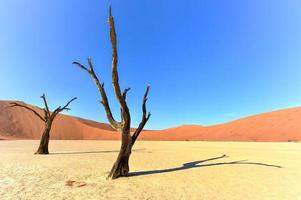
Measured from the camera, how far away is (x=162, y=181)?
7.63 metres

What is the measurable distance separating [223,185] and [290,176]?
357 centimetres

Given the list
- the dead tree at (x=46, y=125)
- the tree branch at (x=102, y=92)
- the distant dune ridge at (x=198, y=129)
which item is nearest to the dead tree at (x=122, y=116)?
the tree branch at (x=102, y=92)

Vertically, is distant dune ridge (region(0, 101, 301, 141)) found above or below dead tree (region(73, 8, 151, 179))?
above

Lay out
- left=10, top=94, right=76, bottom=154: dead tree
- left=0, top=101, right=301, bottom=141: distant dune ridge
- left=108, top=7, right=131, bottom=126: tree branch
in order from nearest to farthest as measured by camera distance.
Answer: left=108, top=7, right=131, bottom=126: tree branch < left=10, top=94, right=76, bottom=154: dead tree < left=0, top=101, right=301, bottom=141: distant dune ridge

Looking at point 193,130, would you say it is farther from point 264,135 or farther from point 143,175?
point 143,175

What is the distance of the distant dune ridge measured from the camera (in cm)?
3759

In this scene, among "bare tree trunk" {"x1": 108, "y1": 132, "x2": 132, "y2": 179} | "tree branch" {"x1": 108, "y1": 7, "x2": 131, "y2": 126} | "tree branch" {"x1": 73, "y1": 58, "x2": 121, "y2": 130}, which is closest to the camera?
"tree branch" {"x1": 108, "y1": 7, "x2": 131, "y2": 126}

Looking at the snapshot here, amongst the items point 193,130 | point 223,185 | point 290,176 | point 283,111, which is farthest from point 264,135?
point 223,185

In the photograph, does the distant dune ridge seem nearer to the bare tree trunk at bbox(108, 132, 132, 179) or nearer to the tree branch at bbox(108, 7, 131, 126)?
the bare tree trunk at bbox(108, 132, 132, 179)

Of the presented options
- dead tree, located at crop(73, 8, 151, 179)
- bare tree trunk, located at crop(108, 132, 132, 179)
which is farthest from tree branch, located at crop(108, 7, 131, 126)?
bare tree trunk, located at crop(108, 132, 132, 179)

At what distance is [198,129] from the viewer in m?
54.8

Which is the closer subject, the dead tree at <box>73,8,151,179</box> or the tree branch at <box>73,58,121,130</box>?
the dead tree at <box>73,8,151,179</box>

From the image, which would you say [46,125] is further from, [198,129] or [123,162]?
[198,129]

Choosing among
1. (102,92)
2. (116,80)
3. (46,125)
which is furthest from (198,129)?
(116,80)
